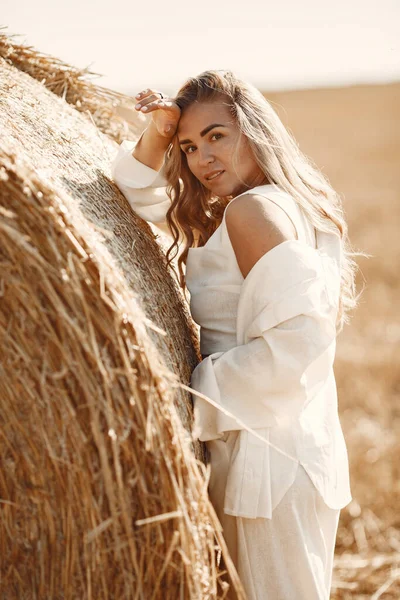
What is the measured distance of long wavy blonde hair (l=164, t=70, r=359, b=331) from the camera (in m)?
2.26

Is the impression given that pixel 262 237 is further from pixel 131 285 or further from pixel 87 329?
pixel 87 329

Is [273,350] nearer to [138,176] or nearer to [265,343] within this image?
[265,343]

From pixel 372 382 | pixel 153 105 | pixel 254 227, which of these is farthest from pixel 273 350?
pixel 372 382

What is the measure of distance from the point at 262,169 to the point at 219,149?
0.46 feet

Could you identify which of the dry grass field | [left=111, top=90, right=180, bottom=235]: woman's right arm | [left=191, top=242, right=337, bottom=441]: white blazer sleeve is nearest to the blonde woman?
[left=191, top=242, right=337, bottom=441]: white blazer sleeve

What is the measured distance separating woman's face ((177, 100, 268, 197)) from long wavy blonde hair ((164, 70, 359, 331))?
2cm

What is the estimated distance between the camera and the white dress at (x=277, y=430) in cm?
192

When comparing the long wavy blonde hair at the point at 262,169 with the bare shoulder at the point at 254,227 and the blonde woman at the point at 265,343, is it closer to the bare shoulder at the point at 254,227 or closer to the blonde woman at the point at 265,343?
the blonde woman at the point at 265,343

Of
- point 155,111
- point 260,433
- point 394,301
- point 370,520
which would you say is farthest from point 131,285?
point 394,301

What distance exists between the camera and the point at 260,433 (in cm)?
196

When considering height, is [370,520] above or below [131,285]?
below

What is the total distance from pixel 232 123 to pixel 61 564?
1297 millimetres

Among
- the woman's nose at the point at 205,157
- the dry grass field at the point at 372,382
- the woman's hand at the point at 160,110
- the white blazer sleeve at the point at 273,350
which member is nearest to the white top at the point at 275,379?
the white blazer sleeve at the point at 273,350

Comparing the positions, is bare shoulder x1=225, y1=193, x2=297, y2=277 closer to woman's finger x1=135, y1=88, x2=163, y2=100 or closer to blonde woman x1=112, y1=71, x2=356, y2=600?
blonde woman x1=112, y1=71, x2=356, y2=600
